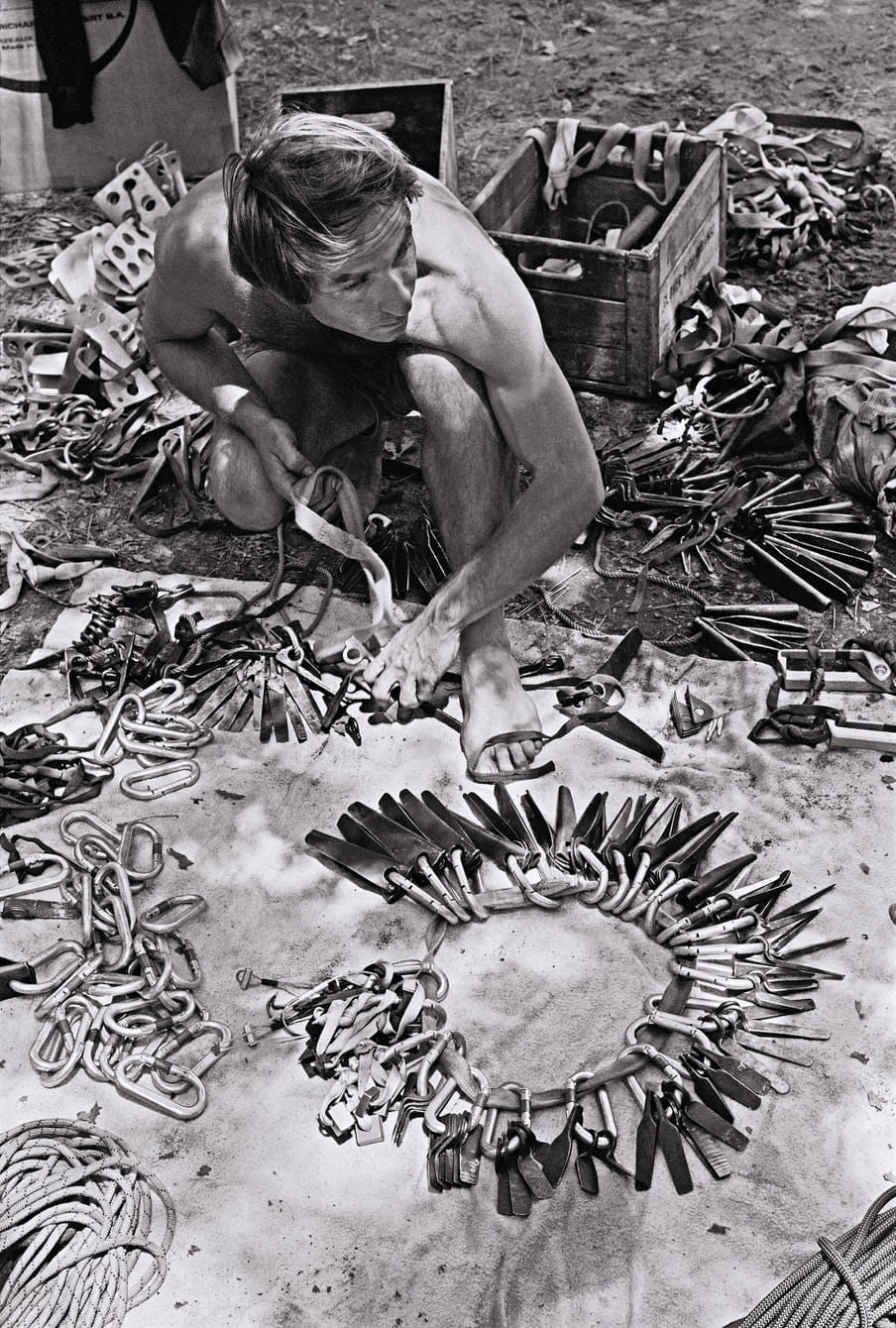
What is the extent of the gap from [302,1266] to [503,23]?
23.0 ft

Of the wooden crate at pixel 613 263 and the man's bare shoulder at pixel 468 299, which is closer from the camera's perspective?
the man's bare shoulder at pixel 468 299

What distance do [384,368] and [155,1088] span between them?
198cm

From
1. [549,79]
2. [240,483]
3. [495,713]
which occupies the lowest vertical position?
[495,713]

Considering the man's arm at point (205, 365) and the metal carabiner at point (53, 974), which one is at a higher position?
the man's arm at point (205, 365)

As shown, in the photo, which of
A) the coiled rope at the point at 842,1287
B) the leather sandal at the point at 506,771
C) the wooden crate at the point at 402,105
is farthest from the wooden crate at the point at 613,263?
the coiled rope at the point at 842,1287

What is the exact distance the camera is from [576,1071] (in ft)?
9.57

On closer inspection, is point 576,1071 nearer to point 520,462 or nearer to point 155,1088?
point 155,1088

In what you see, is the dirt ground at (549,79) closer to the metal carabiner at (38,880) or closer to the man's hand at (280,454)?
the man's hand at (280,454)

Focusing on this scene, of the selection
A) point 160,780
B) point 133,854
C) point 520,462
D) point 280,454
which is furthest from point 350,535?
point 133,854

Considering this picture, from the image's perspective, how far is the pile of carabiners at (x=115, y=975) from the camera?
117 inches

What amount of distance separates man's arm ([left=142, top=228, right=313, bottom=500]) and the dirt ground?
2.33ft

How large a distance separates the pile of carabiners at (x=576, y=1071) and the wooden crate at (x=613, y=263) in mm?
2083

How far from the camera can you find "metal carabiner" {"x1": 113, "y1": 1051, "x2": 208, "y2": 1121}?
2.89m

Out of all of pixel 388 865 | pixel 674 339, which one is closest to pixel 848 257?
pixel 674 339
